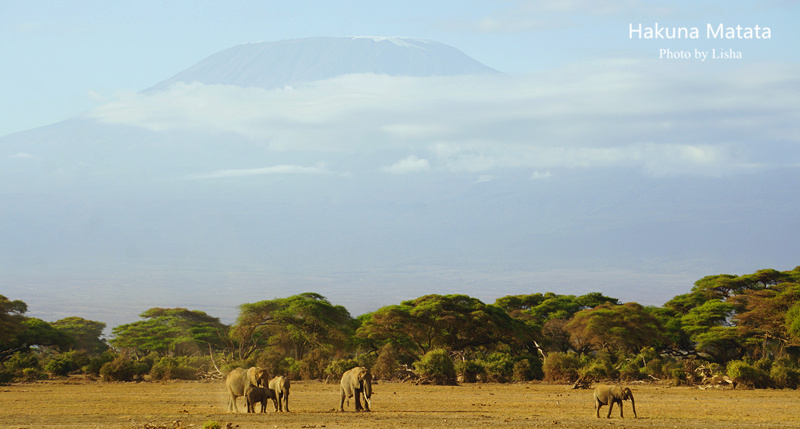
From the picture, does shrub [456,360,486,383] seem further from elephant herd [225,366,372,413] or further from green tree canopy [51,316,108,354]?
green tree canopy [51,316,108,354]

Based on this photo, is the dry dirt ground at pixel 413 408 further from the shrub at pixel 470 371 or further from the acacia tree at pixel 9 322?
the acacia tree at pixel 9 322

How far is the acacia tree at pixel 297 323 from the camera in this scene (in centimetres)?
5194

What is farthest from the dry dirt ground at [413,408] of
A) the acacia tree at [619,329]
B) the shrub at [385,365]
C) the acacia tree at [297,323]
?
the acacia tree at [297,323]

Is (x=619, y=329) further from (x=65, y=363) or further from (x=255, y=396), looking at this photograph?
(x=65, y=363)

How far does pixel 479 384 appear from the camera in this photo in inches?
1693

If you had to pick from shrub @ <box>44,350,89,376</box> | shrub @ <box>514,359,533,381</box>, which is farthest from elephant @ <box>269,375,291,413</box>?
shrub @ <box>44,350,89,376</box>

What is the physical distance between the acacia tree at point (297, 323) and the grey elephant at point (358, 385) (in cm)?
2547

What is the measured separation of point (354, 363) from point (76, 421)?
2474 cm

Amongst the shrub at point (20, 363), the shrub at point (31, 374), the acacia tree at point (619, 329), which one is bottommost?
the shrub at point (31, 374)

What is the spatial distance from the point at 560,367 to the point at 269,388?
76.0 feet

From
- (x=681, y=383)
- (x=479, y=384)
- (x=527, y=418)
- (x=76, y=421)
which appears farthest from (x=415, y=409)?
(x=681, y=383)

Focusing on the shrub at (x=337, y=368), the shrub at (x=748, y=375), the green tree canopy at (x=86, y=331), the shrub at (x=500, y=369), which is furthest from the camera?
the green tree canopy at (x=86, y=331)

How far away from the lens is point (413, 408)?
26.7 metres

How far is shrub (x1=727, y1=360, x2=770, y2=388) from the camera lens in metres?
37.3
